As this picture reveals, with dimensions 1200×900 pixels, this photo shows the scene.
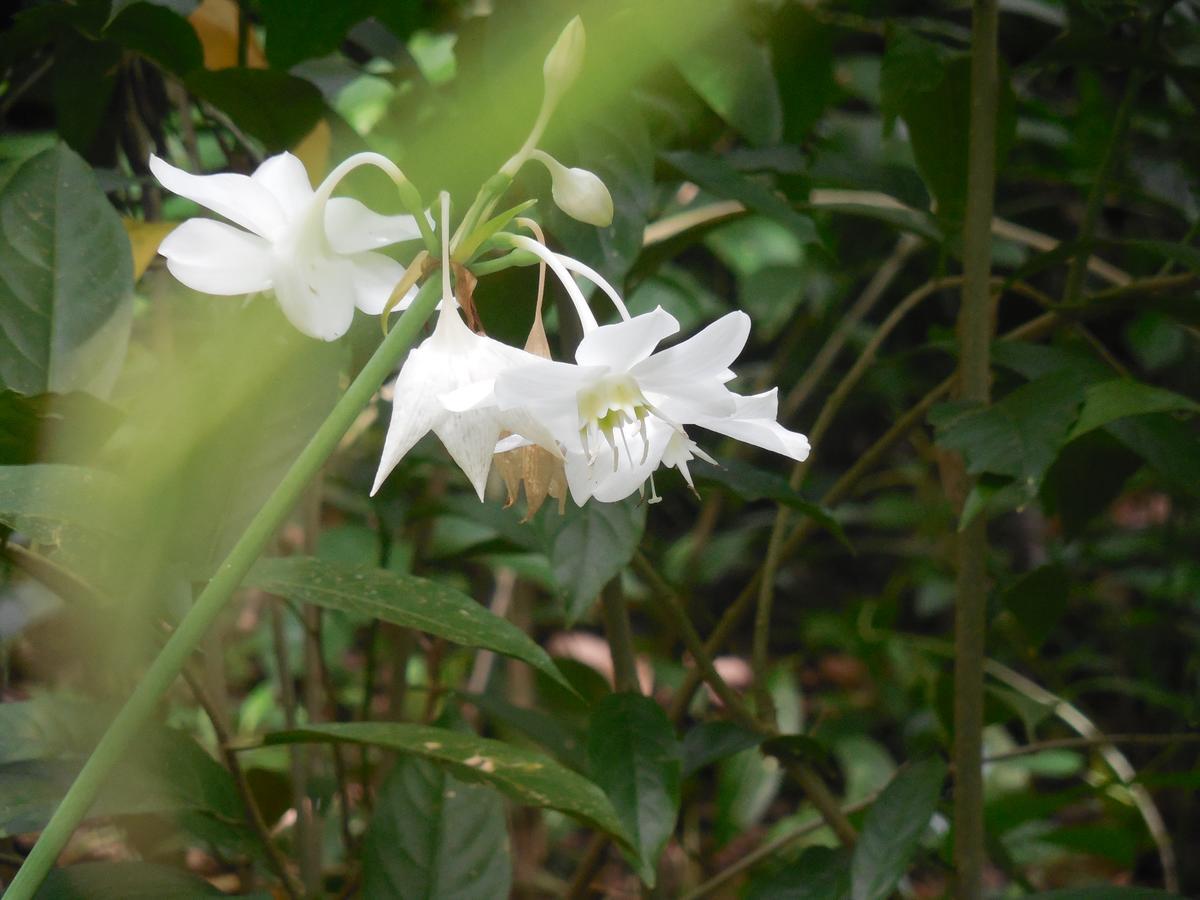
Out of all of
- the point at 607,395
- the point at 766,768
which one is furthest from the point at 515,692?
the point at 607,395

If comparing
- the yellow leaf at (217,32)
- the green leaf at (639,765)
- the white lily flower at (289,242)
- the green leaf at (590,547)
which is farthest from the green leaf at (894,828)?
the yellow leaf at (217,32)

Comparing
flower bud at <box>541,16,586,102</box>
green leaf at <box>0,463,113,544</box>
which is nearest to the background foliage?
green leaf at <box>0,463,113,544</box>

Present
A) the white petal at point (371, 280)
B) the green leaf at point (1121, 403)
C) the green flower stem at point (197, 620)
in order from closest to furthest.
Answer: the green flower stem at point (197, 620) < the white petal at point (371, 280) < the green leaf at point (1121, 403)

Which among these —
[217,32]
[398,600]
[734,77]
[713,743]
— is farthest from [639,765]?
[217,32]

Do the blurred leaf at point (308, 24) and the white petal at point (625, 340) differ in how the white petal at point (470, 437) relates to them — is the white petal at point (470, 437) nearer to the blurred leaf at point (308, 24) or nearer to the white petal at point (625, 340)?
the white petal at point (625, 340)

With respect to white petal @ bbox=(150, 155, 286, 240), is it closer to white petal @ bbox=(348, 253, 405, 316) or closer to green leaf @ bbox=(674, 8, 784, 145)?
white petal @ bbox=(348, 253, 405, 316)

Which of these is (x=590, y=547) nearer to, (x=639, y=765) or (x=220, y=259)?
(x=639, y=765)

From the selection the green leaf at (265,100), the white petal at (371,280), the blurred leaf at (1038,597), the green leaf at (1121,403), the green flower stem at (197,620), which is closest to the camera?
the green flower stem at (197,620)
